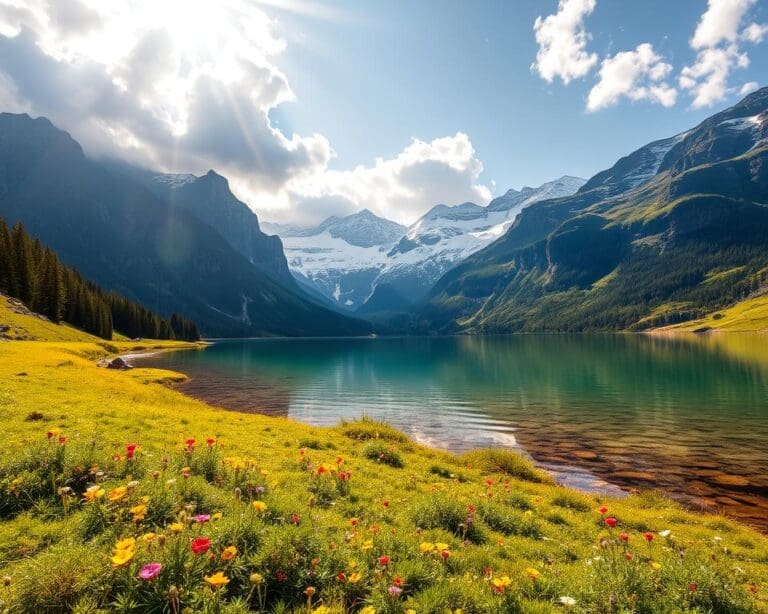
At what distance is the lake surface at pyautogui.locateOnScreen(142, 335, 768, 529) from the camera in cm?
2691

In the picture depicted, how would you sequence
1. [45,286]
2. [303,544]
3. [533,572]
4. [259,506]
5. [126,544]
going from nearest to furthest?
[126,544] → [533,572] → [303,544] → [259,506] → [45,286]

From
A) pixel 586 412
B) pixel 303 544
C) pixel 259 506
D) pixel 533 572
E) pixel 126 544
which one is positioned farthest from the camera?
pixel 586 412

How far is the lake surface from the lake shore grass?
34.6 feet

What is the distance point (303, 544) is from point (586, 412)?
48.0m

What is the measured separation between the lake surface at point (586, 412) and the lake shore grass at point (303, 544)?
1055cm

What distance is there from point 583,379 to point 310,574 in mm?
79084

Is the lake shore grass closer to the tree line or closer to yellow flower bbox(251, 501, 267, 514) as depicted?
yellow flower bbox(251, 501, 267, 514)

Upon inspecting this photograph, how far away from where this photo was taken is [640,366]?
95500 mm

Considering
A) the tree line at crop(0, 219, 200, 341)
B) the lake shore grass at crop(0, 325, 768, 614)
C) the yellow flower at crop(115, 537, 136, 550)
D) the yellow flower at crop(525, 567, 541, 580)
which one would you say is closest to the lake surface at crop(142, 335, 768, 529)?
the lake shore grass at crop(0, 325, 768, 614)

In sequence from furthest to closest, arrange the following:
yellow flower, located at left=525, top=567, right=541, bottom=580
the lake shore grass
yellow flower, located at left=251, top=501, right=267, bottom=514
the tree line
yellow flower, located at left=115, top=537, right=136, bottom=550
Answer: the tree line, yellow flower, located at left=251, top=501, right=267, bottom=514, yellow flower, located at left=525, top=567, right=541, bottom=580, the lake shore grass, yellow flower, located at left=115, top=537, right=136, bottom=550

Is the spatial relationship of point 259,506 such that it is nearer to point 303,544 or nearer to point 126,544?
point 303,544

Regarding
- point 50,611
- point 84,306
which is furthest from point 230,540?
point 84,306

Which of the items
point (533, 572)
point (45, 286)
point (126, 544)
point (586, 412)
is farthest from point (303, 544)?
point (45, 286)

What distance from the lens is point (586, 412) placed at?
4806cm
